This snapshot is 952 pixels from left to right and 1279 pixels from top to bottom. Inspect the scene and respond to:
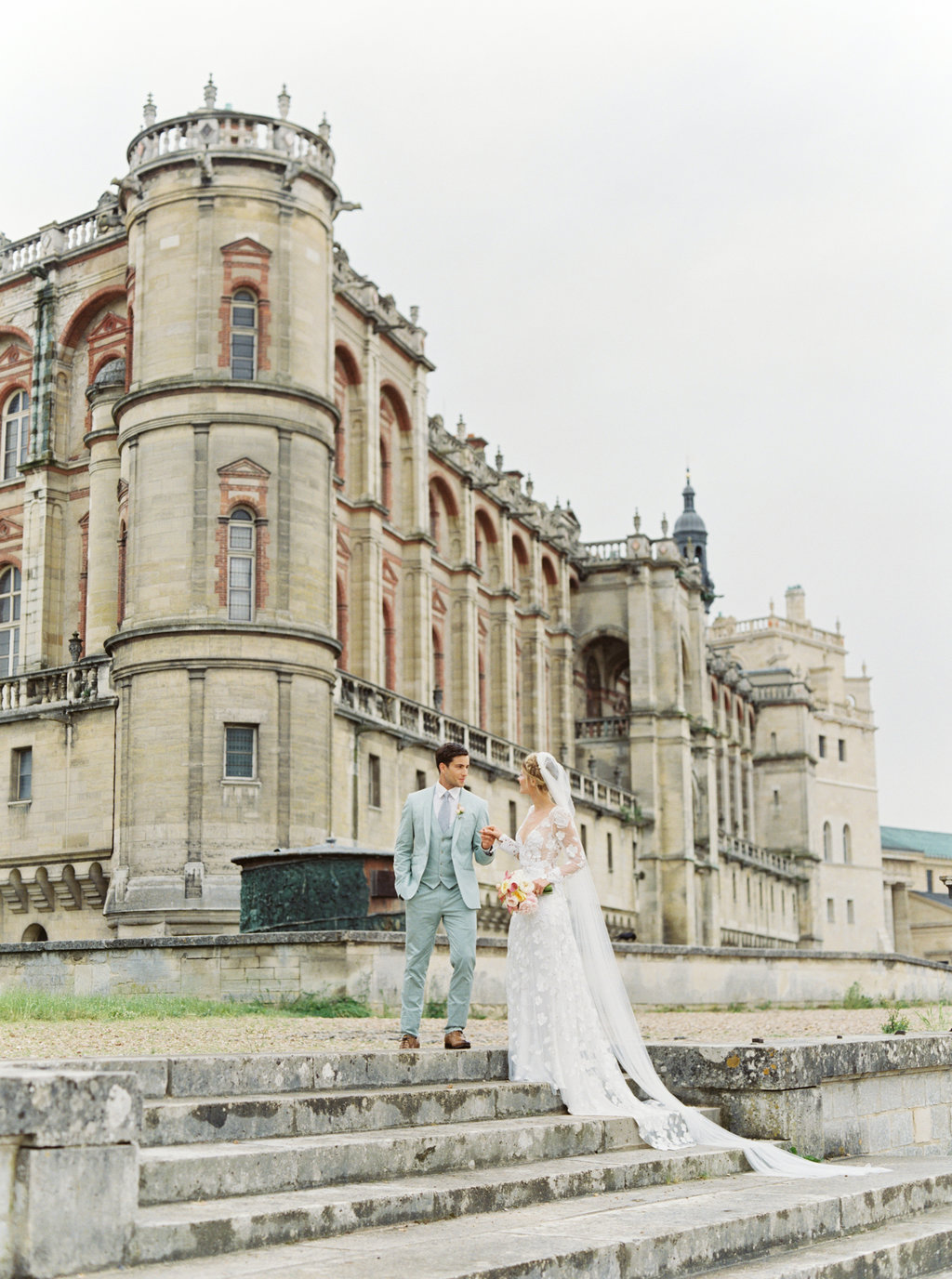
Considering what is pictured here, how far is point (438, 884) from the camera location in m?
10.4

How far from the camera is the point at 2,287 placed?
3900 centimetres

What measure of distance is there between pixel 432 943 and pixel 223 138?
81.9 ft

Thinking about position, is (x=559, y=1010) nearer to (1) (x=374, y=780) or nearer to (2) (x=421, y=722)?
(1) (x=374, y=780)

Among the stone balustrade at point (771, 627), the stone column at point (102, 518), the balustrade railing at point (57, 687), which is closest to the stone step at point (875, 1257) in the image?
the balustrade railing at point (57, 687)

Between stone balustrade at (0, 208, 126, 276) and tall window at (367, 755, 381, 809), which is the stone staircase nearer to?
tall window at (367, 755, 381, 809)

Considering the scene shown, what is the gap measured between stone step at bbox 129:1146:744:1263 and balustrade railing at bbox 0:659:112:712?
24613 mm

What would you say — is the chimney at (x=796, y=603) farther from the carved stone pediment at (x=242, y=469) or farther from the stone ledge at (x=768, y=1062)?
the stone ledge at (x=768, y=1062)

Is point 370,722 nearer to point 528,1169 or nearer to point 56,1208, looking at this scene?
point 528,1169

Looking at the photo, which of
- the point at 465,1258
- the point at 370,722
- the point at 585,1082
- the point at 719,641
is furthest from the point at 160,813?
the point at 719,641

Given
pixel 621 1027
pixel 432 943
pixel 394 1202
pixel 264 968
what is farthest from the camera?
pixel 264 968

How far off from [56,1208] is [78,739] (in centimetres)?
2693

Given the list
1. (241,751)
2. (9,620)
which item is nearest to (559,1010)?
(241,751)

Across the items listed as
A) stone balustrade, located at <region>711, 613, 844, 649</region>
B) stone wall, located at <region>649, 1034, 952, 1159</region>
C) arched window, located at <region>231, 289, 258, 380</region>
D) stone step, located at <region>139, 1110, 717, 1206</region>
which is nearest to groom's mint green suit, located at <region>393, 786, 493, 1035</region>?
stone wall, located at <region>649, 1034, 952, 1159</region>

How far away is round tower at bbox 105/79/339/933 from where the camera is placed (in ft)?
93.3
